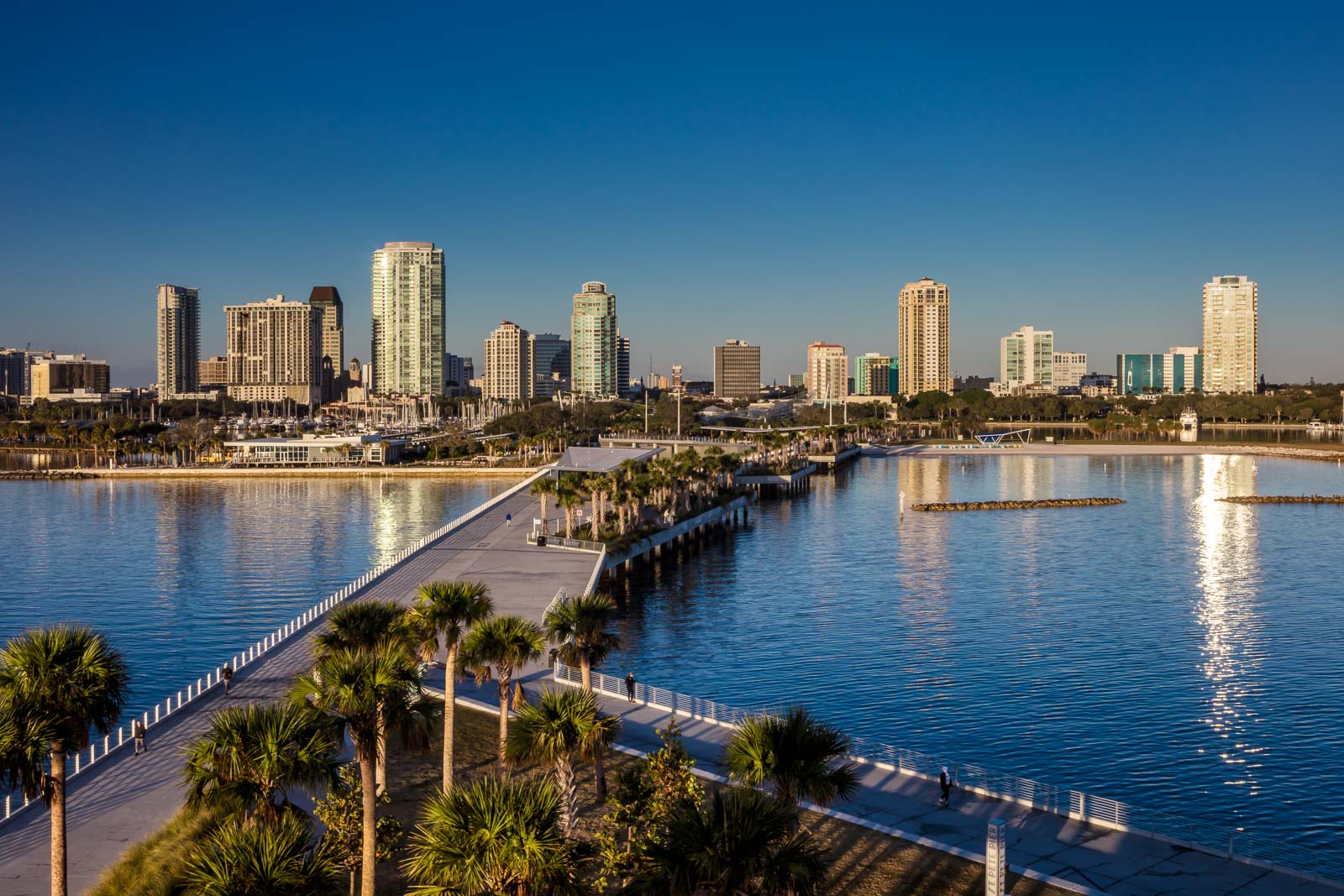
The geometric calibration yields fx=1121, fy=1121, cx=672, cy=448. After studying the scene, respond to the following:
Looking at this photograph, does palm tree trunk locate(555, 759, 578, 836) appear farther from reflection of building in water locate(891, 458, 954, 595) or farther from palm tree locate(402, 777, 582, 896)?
reflection of building in water locate(891, 458, 954, 595)

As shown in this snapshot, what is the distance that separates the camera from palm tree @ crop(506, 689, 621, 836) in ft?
65.8

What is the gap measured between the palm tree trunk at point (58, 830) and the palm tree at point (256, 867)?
12.8ft

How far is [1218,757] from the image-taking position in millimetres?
29562

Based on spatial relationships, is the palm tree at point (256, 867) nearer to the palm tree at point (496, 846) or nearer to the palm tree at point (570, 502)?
the palm tree at point (496, 846)

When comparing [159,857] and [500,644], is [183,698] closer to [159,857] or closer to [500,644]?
[500,644]

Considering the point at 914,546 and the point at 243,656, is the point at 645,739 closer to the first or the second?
the point at 243,656

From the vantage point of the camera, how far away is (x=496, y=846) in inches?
518

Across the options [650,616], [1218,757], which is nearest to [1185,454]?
[650,616]

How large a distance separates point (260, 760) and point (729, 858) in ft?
24.6

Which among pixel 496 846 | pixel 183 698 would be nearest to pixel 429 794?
pixel 496 846

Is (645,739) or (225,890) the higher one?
(225,890)

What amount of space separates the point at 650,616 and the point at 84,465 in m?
110

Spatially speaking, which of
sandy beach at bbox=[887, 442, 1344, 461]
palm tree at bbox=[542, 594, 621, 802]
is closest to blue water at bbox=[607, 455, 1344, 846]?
palm tree at bbox=[542, 594, 621, 802]

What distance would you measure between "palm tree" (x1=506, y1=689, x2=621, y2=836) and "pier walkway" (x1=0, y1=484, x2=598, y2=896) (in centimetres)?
737
